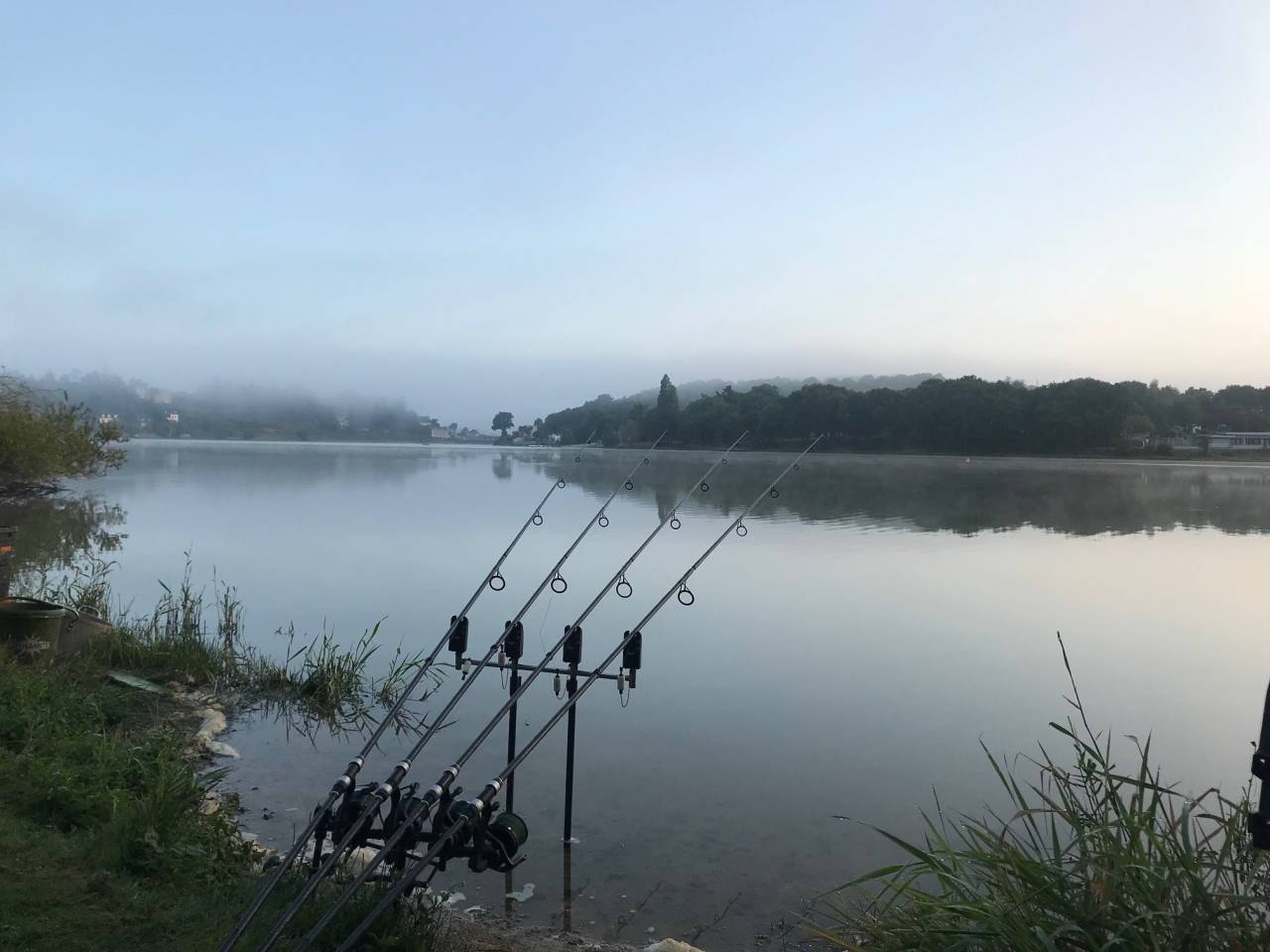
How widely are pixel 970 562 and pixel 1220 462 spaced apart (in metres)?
60.1

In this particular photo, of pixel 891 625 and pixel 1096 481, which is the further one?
pixel 1096 481

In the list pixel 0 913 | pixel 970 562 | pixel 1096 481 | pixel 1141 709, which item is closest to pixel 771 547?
pixel 970 562

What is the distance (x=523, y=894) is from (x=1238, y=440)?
84.6 m

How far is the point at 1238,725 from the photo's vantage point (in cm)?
752

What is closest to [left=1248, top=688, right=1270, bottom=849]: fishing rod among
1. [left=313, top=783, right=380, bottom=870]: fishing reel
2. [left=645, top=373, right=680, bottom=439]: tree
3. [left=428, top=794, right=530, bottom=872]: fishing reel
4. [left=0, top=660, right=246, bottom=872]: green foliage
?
[left=428, top=794, right=530, bottom=872]: fishing reel

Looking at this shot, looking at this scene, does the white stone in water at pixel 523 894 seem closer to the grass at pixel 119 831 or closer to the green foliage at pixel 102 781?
the grass at pixel 119 831

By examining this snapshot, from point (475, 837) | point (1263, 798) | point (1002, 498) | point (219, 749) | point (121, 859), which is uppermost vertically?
point (1263, 798)

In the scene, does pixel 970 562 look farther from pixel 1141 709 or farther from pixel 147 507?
pixel 147 507

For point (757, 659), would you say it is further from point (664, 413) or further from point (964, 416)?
point (964, 416)

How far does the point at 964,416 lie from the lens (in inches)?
2763

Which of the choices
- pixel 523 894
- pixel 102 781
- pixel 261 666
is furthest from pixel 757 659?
pixel 102 781

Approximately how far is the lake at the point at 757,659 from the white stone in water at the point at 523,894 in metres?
0.03

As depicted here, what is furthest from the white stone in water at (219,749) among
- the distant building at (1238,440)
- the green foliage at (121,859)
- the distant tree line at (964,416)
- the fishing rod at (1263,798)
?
the distant building at (1238,440)

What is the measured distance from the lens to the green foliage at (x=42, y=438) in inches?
950
